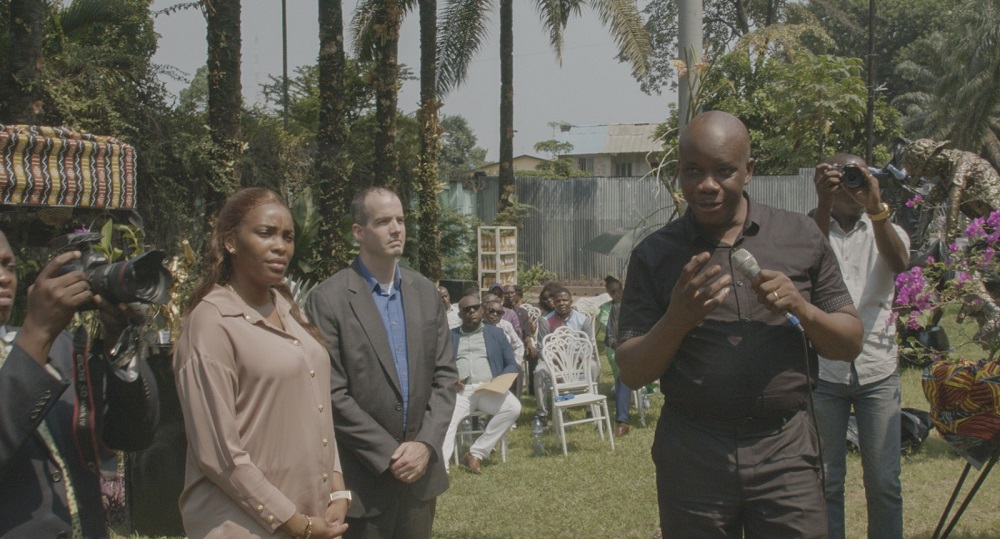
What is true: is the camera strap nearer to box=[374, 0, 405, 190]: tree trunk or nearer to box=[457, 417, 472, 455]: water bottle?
box=[457, 417, 472, 455]: water bottle

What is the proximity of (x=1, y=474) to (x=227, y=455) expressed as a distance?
0.65 m

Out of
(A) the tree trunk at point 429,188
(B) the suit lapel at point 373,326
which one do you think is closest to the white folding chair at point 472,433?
(B) the suit lapel at point 373,326

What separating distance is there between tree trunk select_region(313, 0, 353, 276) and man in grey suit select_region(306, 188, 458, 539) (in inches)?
285

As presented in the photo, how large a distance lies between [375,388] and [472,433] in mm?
5888

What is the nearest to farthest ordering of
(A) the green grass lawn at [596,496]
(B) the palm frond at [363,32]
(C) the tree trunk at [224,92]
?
(A) the green grass lawn at [596,496], (C) the tree trunk at [224,92], (B) the palm frond at [363,32]

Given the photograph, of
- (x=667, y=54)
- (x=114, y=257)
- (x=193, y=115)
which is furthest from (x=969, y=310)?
(x=667, y=54)

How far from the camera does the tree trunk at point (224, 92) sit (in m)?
9.38

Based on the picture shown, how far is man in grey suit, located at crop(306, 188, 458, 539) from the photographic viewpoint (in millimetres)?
3758

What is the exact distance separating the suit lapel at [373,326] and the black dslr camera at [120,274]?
4.44ft

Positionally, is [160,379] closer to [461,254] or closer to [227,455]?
[227,455]

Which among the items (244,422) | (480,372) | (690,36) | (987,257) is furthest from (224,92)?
(987,257)

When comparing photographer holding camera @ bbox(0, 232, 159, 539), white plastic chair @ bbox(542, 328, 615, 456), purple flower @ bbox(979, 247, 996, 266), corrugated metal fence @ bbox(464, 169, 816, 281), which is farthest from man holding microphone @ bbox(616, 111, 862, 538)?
corrugated metal fence @ bbox(464, 169, 816, 281)

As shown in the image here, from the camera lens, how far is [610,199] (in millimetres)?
26766

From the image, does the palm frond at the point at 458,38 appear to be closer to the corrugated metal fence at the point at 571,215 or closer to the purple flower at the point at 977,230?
the corrugated metal fence at the point at 571,215
